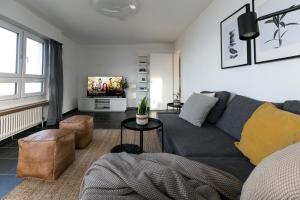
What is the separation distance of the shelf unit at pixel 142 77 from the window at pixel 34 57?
3.25 metres

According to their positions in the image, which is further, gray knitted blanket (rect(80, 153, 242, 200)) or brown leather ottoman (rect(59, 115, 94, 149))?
brown leather ottoman (rect(59, 115, 94, 149))

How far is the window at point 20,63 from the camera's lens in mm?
3127

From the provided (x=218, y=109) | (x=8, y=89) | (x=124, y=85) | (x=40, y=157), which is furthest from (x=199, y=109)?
(x=124, y=85)

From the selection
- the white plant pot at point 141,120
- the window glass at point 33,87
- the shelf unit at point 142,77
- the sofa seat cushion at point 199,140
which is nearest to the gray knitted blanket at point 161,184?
the sofa seat cushion at point 199,140

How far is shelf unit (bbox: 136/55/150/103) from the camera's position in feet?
22.2

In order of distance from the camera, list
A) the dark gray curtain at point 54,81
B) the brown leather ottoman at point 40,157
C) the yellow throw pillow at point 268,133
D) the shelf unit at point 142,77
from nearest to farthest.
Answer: the yellow throw pillow at point 268,133 < the brown leather ottoman at point 40,157 < the dark gray curtain at point 54,81 < the shelf unit at point 142,77

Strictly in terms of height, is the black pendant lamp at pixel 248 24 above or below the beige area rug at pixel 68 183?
above

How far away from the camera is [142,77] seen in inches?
270

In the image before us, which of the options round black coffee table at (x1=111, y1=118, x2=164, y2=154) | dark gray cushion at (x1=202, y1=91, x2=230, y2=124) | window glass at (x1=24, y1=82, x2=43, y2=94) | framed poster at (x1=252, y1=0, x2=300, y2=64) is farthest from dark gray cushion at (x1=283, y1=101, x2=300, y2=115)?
window glass at (x1=24, y1=82, x2=43, y2=94)

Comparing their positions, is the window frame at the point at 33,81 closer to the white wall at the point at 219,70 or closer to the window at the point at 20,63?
the window at the point at 20,63

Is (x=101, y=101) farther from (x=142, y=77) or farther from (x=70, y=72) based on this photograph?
(x=142, y=77)

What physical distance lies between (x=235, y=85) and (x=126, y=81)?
15.7 feet

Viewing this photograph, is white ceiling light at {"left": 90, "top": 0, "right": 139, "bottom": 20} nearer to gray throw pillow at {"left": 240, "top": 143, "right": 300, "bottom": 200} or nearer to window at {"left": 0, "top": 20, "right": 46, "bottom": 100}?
window at {"left": 0, "top": 20, "right": 46, "bottom": 100}

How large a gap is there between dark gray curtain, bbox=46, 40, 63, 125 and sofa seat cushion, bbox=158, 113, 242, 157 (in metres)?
3.06
